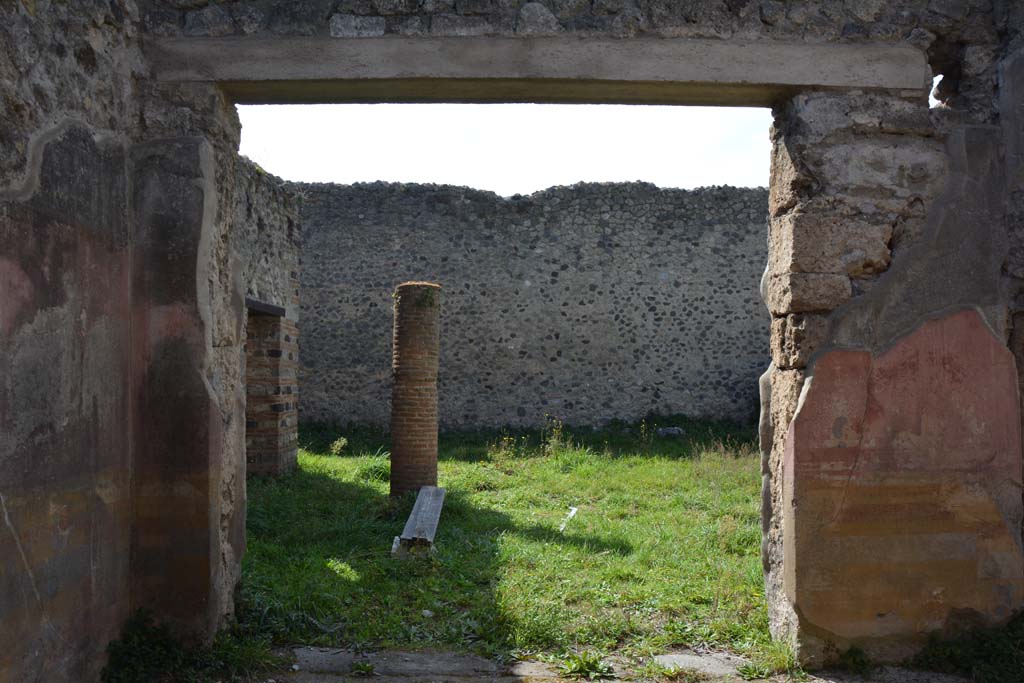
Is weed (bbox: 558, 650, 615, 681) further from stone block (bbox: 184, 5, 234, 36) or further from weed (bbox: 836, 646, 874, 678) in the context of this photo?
stone block (bbox: 184, 5, 234, 36)

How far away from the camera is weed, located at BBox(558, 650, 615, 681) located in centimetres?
367

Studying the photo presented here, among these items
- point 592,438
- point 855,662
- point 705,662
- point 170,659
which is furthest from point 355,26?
point 592,438

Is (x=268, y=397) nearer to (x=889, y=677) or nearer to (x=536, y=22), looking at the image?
(x=536, y=22)

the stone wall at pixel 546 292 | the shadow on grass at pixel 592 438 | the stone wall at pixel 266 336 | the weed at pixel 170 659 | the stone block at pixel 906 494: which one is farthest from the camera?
the stone wall at pixel 546 292

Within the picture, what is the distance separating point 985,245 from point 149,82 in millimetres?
3966

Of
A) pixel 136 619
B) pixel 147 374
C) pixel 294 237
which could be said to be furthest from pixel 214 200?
pixel 294 237

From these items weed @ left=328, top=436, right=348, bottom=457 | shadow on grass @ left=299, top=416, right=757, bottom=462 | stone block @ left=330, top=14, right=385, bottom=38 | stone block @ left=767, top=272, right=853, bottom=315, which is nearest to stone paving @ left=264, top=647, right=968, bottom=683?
stone block @ left=767, top=272, right=853, bottom=315

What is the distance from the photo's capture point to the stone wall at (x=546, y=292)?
13.5m

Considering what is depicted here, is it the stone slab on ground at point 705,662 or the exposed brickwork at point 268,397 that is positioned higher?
the exposed brickwork at point 268,397

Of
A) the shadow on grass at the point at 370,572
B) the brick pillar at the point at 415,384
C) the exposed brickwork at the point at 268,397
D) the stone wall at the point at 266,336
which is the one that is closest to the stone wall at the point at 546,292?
the stone wall at the point at 266,336

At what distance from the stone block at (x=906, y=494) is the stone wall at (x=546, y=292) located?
385 inches

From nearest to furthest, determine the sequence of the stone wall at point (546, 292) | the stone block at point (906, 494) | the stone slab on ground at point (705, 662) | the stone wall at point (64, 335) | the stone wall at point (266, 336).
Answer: the stone wall at point (64, 335), the stone block at point (906, 494), the stone slab on ground at point (705, 662), the stone wall at point (266, 336), the stone wall at point (546, 292)

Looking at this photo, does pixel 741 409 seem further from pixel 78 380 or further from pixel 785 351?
pixel 78 380

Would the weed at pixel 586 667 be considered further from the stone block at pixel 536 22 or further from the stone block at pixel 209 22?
the stone block at pixel 209 22
